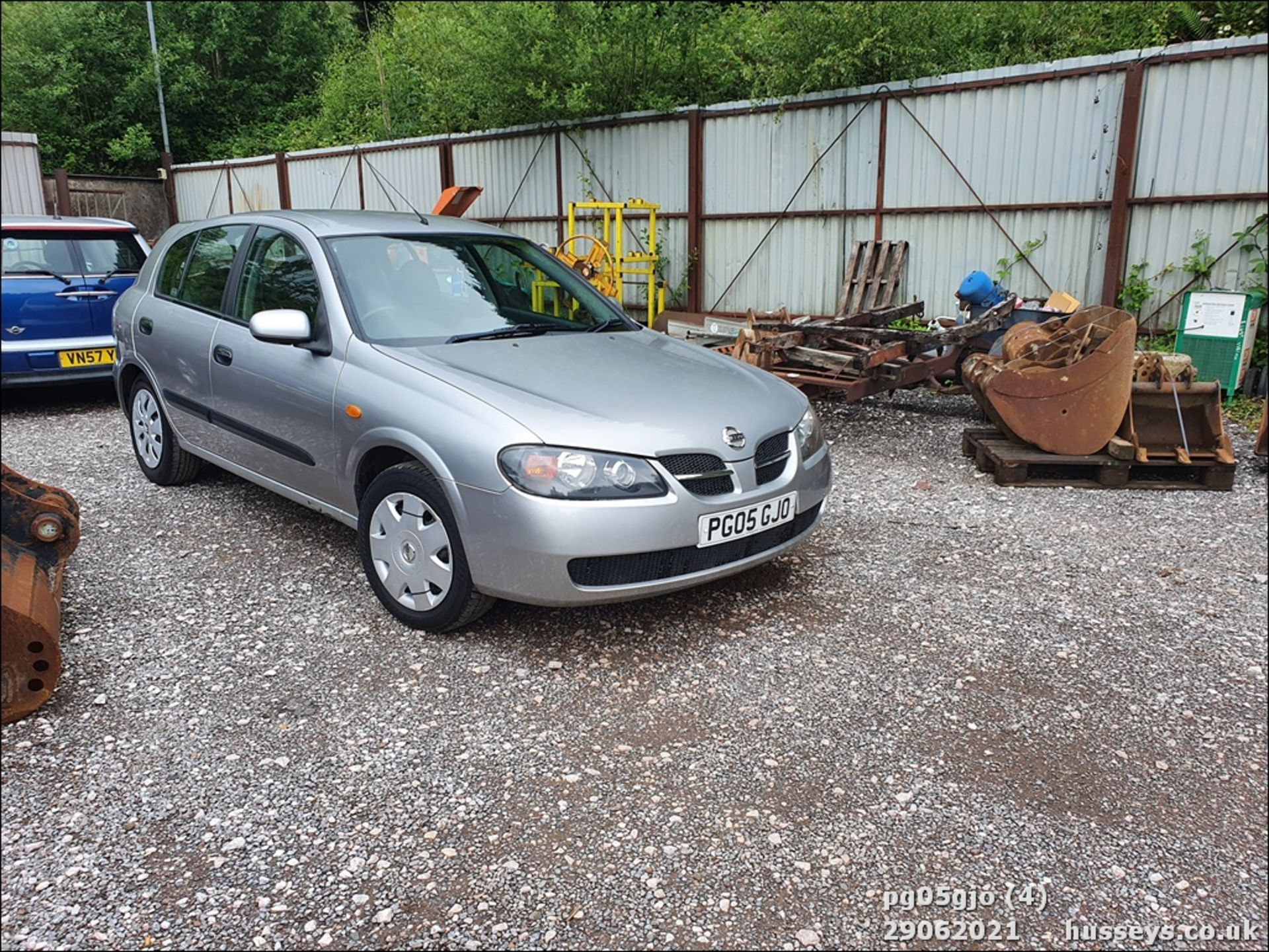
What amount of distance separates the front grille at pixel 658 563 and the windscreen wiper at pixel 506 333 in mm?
1261

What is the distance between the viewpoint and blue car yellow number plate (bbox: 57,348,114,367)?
24.5ft

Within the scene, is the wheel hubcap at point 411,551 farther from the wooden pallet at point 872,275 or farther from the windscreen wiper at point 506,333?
the wooden pallet at point 872,275

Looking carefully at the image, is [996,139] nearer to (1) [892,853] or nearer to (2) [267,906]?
(1) [892,853]

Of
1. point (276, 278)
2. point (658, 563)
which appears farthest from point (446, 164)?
point (658, 563)

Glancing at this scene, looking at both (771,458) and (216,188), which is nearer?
(771,458)

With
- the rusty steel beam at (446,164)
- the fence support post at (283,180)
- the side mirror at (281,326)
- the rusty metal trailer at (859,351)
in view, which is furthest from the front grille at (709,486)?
the fence support post at (283,180)

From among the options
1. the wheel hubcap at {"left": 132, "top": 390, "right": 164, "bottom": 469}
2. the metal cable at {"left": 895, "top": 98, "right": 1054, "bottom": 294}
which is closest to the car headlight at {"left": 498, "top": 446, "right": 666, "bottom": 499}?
the wheel hubcap at {"left": 132, "top": 390, "right": 164, "bottom": 469}

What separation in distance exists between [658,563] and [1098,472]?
3372 millimetres

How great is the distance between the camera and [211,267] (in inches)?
191

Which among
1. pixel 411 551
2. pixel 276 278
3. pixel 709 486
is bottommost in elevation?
pixel 411 551

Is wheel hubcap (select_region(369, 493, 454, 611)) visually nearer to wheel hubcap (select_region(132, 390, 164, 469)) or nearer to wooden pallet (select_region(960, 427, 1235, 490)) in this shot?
wheel hubcap (select_region(132, 390, 164, 469))

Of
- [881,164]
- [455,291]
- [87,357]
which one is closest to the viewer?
[455,291]

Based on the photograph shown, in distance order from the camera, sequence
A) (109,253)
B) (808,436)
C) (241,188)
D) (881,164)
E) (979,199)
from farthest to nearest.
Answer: (241,188)
(881,164)
(979,199)
(109,253)
(808,436)

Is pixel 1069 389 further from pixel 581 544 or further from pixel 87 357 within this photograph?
pixel 87 357
